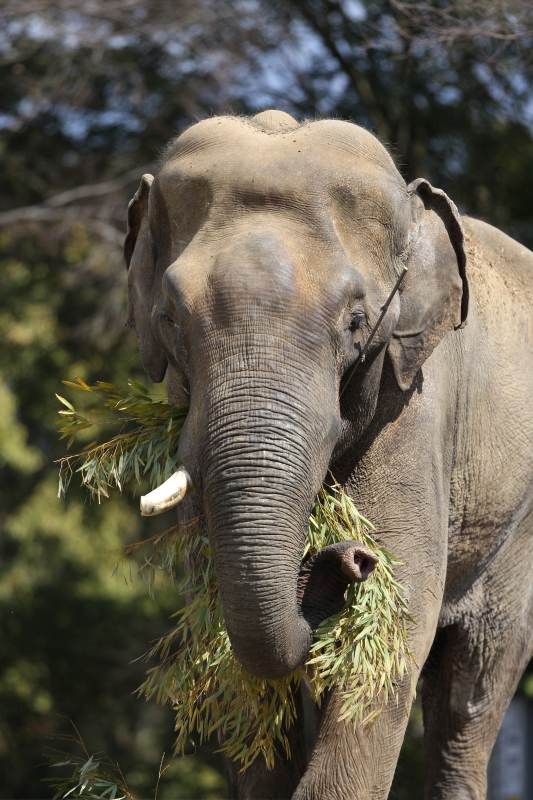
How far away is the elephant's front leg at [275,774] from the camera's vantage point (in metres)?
3.49

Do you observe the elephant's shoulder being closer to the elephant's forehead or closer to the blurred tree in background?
the elephant's forehead

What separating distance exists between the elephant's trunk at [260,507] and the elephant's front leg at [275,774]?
89 centimetres

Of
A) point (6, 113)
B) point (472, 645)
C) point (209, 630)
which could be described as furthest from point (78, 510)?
point (209, 630)

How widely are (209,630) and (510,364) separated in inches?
60.7

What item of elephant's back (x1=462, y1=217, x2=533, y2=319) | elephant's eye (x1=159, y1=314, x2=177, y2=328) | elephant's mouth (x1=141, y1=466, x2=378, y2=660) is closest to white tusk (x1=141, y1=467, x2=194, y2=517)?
elephant's mouth (x1=141, y1=466, x2=378, y2=660)

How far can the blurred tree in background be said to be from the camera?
8.30m

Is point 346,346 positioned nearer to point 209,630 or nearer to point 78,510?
point 209,630

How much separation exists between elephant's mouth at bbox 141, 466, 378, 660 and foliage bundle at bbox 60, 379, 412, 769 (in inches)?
1.4

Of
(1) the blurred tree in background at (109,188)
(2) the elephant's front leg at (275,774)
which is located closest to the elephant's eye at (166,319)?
(2) the elephant's front leg at (275,774)

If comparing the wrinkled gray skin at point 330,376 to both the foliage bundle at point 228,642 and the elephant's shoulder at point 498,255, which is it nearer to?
the elephant's shoulder at point 498,255

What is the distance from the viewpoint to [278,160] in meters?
2.89

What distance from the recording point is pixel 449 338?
3.59 m

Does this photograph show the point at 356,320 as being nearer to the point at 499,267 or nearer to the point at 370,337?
the point at 370,337

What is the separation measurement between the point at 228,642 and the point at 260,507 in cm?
76
